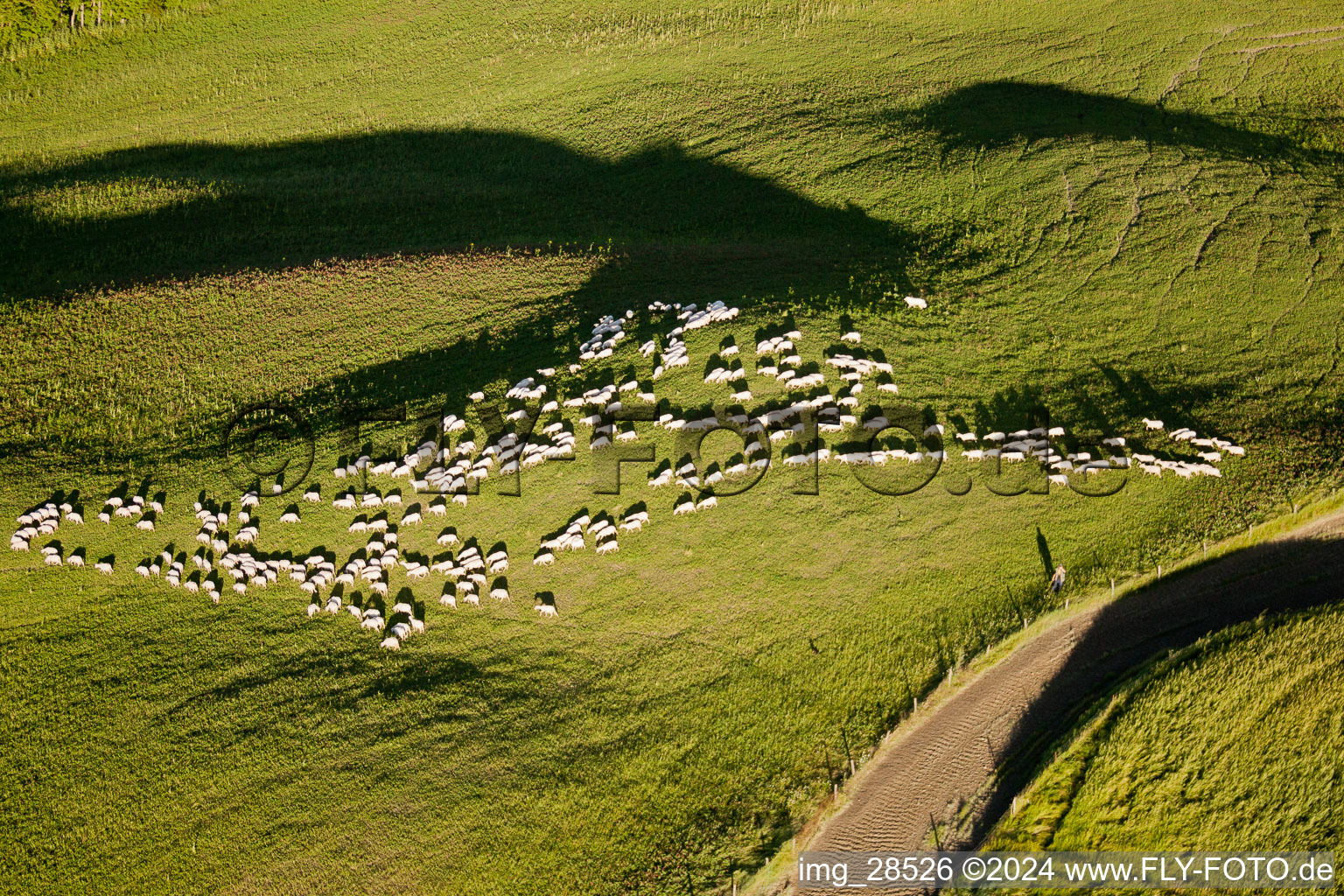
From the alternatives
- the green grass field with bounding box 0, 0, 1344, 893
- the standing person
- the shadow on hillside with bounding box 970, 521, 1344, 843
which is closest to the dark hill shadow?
the green grass field with bounding box 0, 0, 1344, 893

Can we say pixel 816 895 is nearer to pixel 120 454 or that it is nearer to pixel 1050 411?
pixel 1050 411

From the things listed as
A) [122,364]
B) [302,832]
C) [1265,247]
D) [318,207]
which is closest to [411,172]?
[318,207]

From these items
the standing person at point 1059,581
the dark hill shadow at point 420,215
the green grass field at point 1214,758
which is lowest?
the green grass field at point 1214,758

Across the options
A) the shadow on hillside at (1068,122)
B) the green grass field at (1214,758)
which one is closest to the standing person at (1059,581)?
the green grass field at (1214,758)

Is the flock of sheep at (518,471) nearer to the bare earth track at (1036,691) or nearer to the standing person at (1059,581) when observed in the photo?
the bare earth track at (1036,691)

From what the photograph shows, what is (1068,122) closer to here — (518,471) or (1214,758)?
(1214,758)
